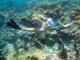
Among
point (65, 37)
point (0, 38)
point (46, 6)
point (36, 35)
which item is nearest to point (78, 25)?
point (65, 37)

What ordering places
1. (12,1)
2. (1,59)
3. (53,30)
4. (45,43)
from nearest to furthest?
(1,59) < (45,43) < (53,30) < (12,1)

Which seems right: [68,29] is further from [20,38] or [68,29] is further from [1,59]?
[1,59]

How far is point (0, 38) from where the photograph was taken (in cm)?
666

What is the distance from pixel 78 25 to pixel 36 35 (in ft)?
10.6

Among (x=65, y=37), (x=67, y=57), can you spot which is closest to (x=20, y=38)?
(x=65, y=37)

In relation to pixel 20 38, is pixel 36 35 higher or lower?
higher

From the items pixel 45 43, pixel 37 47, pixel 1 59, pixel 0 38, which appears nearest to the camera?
pixel 1 59

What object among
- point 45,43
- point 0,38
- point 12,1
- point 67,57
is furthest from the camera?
point 12,1

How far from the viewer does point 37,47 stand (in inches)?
189

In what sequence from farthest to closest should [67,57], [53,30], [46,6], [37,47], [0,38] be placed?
[46,6], [0,38], [53,30], [37,47], [67,57]

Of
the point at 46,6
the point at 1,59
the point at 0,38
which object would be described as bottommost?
the point at 0,38

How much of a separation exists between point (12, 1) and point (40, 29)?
18914mm

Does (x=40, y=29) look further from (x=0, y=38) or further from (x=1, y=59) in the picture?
(x=0, y=38)

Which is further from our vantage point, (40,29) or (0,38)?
(0,38)
